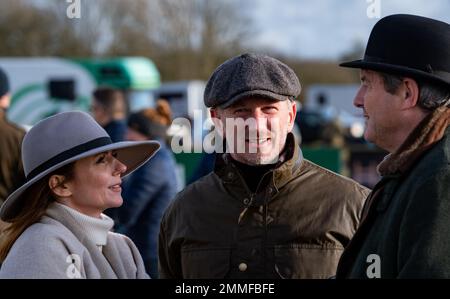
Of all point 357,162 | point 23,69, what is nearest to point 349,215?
point 357,162

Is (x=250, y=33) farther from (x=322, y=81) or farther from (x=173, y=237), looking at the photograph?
(x=173, y=237)

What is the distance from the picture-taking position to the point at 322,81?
52.2 m

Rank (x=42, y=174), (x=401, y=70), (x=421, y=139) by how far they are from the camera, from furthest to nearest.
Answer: (x=42, y=174)
(x=401, y=70)
(x=421, y=139)

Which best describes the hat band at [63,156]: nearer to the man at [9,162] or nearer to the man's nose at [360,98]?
the man's nose at [360,98]

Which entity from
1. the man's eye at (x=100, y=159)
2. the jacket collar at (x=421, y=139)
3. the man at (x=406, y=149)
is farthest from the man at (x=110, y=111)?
the jacket collar at (x=421, y=139)

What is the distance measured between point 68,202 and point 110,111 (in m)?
4.97

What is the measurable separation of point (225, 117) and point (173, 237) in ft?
1.73

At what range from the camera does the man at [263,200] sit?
321 centimetres

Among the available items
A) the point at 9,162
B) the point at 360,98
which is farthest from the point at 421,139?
the point at 9,162

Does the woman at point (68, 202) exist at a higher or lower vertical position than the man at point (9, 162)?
A: higher

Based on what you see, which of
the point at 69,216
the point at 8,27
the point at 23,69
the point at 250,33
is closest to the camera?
the point at 69,216

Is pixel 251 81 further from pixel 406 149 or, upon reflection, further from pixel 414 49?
pixel 406 149

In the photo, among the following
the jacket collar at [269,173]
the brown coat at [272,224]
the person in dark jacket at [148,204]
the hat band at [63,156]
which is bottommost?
the person in dark jacket at [148,204]

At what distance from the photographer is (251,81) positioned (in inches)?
126
